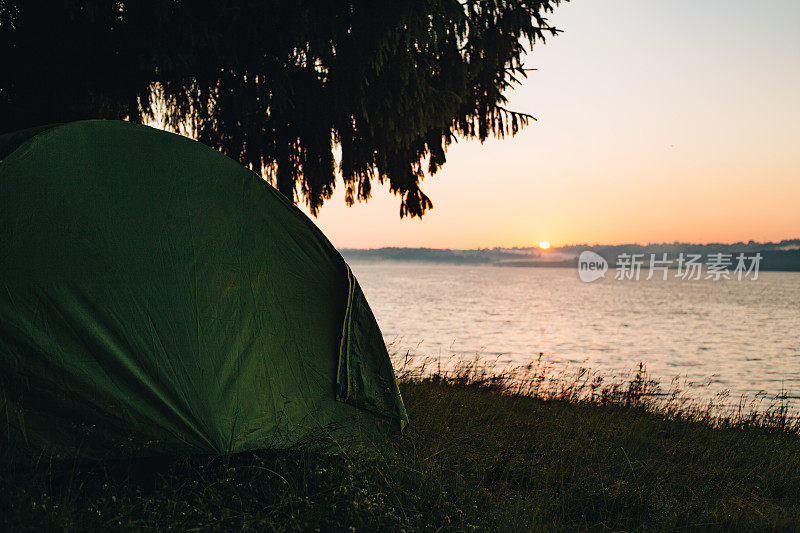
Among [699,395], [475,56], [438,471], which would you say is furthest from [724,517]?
[699,395]

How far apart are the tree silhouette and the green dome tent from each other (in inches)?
71.5

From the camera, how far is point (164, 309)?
138 inches

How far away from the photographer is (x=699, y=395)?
11.2 meters

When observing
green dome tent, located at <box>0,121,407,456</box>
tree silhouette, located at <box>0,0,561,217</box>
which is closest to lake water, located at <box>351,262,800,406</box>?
tree silhouette, located at <box>0,0,561,217</box>

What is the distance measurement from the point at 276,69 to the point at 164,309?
3.15 m

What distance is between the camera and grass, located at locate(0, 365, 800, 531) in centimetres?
291

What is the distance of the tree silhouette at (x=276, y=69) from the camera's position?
5188 millimetres

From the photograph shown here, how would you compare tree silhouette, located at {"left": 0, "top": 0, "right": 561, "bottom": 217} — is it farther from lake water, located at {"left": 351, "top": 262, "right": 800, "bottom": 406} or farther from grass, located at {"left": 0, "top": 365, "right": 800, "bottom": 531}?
lake water, located at {"left": 351, "top": 262, "right": 800, "bottom": 406}

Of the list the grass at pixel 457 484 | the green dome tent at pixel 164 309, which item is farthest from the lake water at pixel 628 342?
the green dome tent at pixel 164 309

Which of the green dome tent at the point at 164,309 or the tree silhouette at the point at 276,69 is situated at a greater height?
the tree silhouette at the point at 276,69

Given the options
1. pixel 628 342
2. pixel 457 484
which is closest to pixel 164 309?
pixel 457 484

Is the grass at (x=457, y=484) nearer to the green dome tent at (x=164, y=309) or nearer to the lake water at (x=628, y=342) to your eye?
the green dome tent at (x=164, y=309)

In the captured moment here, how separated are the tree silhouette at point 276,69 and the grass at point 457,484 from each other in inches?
119

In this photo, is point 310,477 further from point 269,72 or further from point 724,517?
point 269,72
